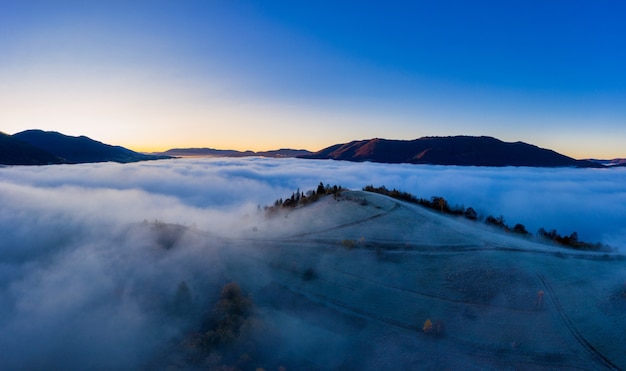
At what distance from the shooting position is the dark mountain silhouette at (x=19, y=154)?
510 ft

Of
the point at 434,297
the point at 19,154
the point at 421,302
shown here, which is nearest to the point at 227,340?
→ the point at 421,302

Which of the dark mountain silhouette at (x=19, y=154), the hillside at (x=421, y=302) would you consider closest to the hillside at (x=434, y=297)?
the hillside at (x=421, y=302)

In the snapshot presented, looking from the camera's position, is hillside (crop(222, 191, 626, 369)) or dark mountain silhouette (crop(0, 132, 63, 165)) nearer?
hillside (crop(222, 191, 626, 369))

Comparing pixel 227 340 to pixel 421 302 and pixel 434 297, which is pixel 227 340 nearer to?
pixel 421 302

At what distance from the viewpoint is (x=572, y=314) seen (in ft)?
64.1

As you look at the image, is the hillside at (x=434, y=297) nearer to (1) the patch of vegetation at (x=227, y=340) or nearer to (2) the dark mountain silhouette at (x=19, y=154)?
(1) the patch of vegetation at (x=227, y=340)

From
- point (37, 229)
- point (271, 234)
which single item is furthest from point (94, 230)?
point (271, 234)

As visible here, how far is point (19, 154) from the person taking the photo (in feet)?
534

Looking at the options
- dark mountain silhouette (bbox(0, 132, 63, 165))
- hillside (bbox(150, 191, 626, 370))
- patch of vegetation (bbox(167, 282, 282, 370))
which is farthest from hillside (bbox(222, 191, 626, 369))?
dark mountain silhouette (bbox(0, 132, 63, 165))

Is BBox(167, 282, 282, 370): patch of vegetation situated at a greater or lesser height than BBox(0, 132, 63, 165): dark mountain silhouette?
lesser

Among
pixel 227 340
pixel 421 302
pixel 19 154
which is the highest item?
pixel 19 154

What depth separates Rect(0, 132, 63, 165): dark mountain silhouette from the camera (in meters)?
Result: 156

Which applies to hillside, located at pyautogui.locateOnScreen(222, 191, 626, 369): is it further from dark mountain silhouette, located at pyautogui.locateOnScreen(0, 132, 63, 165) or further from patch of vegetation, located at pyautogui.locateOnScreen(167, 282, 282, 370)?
dark mountain silhouette, located at pyautogui.locateOnScreen(0, 132, 63, 165)

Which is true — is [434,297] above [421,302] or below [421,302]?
above
